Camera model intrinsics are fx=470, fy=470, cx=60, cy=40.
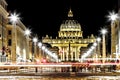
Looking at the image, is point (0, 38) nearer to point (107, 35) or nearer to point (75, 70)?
point (75, 70)

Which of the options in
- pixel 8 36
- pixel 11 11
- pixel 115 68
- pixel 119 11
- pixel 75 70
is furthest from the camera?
pixel 11 11

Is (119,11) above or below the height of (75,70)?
above

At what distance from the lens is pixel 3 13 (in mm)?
116188

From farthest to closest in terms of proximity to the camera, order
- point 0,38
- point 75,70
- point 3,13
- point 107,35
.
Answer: point 107,35, point 3,13, point 0,38, point 75,70

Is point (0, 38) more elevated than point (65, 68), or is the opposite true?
point (0, 38)

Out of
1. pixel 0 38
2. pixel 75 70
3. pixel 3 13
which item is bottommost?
pixel 75 70

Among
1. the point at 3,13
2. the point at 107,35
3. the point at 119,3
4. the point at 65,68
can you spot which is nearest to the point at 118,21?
the point at 119,3

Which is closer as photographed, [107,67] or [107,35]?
[107,67]

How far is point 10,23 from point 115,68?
82172mm

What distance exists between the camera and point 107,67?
75.0 metres

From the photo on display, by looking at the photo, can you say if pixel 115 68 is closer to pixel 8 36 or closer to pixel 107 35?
pixel 8 36

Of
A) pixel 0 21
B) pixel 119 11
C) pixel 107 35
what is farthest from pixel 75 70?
pixel 107 35

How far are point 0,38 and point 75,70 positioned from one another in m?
41.7

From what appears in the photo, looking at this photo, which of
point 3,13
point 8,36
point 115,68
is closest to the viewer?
point 115,68
